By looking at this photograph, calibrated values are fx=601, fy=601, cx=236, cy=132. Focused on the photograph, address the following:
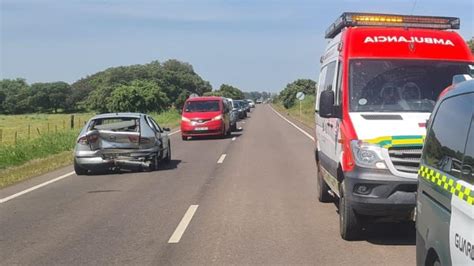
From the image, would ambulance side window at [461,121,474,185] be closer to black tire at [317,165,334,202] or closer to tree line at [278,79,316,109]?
black tire at [317,165,334,202]

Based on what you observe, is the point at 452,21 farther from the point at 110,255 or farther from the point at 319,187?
the point at 110,255

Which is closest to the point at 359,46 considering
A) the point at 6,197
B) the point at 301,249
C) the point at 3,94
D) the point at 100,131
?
the point at 301,249

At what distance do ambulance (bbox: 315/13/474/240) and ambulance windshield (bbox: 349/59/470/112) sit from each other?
0.5 inches

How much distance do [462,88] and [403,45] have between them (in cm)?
405

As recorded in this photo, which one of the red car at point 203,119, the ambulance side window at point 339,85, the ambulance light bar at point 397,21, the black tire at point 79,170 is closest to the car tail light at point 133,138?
the black tire at point 79,170

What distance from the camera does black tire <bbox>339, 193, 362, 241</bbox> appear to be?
6.74m

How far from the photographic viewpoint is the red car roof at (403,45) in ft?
25.1

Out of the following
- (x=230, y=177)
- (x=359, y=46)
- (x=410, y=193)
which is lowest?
(x=230, y=177)

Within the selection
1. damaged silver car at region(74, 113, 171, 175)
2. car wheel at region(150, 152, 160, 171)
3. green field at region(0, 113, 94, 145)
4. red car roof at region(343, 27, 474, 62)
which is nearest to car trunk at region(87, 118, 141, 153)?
damaged silver car at region(74, 113, 171, 175)

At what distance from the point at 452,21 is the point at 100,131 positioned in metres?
8.69

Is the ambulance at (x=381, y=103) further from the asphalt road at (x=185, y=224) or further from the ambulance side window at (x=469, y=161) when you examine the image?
the ambulance side window at (x=469, y=161)

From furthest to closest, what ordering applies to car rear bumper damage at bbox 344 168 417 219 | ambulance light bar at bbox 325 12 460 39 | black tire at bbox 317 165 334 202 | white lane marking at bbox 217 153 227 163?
white lane marking at bbox 217 153 227 163, black tire at bbox 317 165 334 202, ambulance light bar at bbox 325 12 460 39, car rear bumper damage at bbox 344 168 417 219

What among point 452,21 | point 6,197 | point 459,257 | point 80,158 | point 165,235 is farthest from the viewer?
point 80,158

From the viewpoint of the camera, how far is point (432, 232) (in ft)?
12.8
